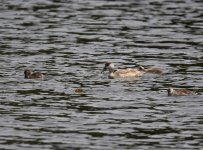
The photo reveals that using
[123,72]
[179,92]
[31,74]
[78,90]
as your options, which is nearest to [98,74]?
[123,72]

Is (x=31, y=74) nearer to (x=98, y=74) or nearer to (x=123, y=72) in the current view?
(x=98, y=74)

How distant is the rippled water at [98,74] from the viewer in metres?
20.9

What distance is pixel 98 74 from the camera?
98.7 feet

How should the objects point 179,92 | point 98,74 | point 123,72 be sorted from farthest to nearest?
point 98,74 → point 123,72 → point 179,92

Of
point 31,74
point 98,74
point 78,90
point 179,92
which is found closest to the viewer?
point 179,92

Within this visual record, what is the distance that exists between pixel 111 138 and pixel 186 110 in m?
3.73

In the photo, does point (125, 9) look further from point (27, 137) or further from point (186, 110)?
point (27, 137)

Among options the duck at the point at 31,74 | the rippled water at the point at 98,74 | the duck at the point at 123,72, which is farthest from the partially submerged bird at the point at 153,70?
the duck at the point at 31,74

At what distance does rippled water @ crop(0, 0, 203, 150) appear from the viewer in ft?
68.4

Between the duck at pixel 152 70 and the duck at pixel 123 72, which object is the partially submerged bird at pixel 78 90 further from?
the duck at pixel 152 70

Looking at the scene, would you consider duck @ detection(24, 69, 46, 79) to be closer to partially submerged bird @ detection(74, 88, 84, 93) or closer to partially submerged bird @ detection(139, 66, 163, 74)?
partially submerged bird @ detection(74, 88, 84, 93)

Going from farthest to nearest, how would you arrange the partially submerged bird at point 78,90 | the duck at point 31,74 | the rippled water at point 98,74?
the duck at point 31,74
the partially submerged bird at point 78,90
the rippled water at point 98,74

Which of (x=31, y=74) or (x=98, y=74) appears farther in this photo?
(x=98, y=74)

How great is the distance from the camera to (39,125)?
2166 cm
